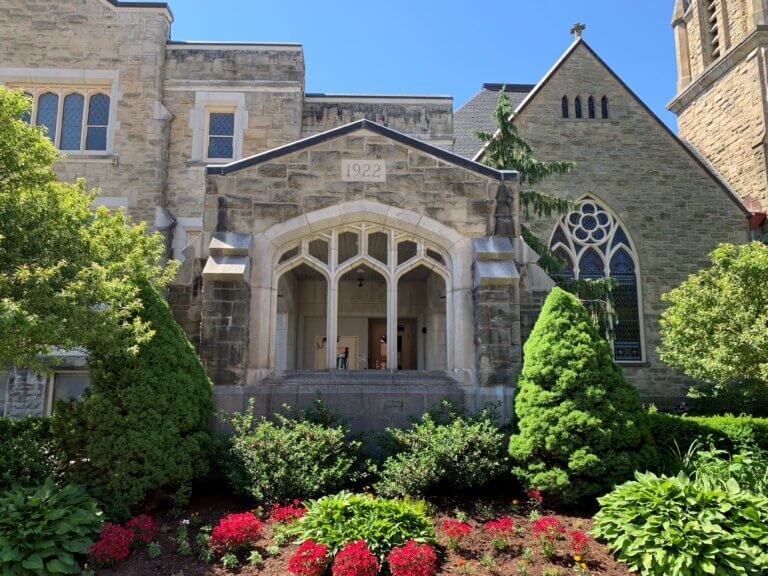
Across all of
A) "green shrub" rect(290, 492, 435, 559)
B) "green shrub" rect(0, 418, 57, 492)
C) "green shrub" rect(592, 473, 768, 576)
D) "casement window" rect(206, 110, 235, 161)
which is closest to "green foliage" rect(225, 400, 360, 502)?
"green shrub" rect(290, 492, 435, 559)

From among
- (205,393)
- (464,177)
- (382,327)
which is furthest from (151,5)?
(205,393)

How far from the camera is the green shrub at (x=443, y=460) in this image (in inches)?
276

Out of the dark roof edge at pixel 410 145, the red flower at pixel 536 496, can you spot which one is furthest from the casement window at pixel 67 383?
the red flower at pixel 536 496

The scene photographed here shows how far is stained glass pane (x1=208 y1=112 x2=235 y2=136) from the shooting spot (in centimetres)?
1730

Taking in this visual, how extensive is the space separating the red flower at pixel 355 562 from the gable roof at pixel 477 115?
16.0m

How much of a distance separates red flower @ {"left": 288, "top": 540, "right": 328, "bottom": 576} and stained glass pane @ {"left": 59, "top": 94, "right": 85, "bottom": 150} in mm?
15027

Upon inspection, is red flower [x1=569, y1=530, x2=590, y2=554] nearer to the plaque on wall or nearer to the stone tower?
the plaque on wall

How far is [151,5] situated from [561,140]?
41.9 ft

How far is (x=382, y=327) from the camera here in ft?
55.6

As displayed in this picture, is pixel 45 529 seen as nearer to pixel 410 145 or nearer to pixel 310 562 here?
pixel 310 562

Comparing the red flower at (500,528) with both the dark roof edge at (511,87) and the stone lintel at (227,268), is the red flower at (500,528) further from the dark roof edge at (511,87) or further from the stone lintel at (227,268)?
the dark roof edge at (511,87)

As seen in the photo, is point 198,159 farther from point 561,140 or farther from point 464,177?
point 561,140

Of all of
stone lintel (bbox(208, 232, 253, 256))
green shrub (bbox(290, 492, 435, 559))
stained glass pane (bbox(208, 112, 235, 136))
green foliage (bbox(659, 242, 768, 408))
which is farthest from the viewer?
stained glass pane (bbox(208, 112, 235, 136))

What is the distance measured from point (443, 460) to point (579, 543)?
1.79 metres
